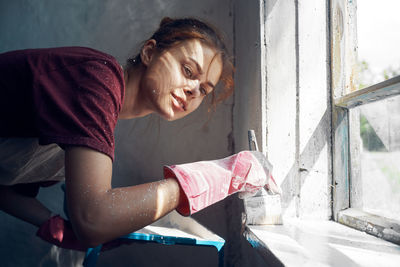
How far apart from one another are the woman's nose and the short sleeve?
0.30 meters

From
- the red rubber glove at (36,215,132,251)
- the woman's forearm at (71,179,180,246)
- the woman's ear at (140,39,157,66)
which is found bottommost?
the red rubber glove at (36,215,132,251)

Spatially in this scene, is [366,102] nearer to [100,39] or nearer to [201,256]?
[201,256]

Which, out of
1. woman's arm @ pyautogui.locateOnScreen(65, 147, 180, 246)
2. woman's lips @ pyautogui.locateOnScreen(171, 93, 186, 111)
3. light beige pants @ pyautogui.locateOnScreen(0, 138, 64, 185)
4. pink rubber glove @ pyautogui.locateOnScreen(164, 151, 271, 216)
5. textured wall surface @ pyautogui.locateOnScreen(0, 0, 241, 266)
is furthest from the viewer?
textured wall surface @ pyautogui.locateOnScreen(0, 0, 241, 266)

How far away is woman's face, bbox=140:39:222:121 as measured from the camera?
0.91m

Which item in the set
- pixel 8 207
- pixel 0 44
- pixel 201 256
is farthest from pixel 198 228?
pixel 0 44

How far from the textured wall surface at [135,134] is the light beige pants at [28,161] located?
54 cm

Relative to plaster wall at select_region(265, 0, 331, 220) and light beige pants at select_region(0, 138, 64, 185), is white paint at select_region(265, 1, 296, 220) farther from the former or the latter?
light beige pants at select_region(0, 138, 64, 185)

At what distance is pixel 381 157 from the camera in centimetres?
82

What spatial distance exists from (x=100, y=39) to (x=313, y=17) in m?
1.21

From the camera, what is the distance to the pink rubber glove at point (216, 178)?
0.67 m

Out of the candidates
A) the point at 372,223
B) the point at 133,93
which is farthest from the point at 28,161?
the point at 372,223

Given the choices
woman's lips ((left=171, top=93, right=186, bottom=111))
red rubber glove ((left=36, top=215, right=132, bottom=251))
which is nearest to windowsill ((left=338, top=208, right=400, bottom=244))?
woman's lips ((left=171, top=93, right=186, bottom=111))

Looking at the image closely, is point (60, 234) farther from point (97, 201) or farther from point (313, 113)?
point (313, 113)

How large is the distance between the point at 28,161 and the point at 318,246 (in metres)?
0.89
